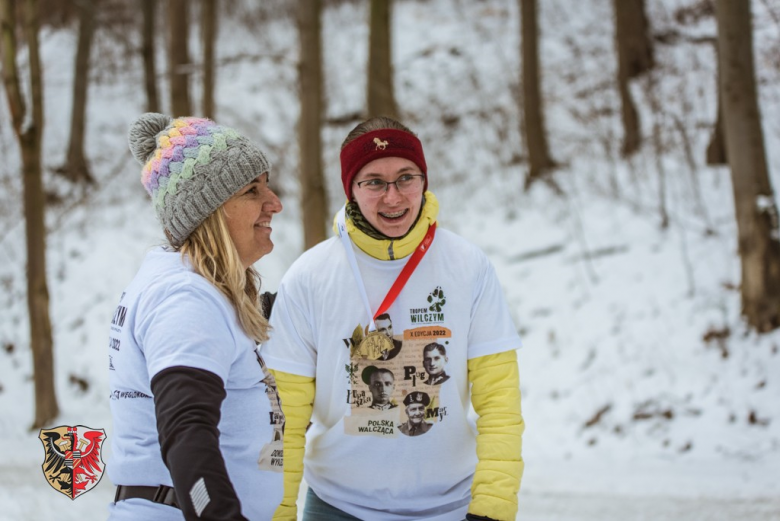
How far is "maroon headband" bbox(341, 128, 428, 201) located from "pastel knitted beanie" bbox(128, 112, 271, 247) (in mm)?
526

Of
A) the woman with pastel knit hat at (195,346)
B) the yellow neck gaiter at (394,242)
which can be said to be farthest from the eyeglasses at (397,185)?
the woman with pastel knit hat at (195,346)

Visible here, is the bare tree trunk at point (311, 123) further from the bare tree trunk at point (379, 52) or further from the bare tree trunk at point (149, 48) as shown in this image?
the bare tree trunk at point (149, 48)

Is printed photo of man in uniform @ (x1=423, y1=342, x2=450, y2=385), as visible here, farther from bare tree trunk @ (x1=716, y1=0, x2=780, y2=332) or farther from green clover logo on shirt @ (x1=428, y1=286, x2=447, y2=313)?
bare tree trunk @ (x1=716, y1=0, x2=780, y2=332)

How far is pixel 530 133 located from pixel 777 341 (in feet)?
19.2

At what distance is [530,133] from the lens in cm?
1156

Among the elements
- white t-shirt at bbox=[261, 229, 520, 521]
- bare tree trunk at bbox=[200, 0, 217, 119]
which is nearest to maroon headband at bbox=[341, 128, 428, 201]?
white t-shirt at bbox=[261, 229, 520, 521]

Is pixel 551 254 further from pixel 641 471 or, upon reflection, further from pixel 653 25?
pixel 653 25

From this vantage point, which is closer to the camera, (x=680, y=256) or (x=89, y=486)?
(x=89, y=486)

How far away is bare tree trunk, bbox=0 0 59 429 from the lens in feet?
22.8

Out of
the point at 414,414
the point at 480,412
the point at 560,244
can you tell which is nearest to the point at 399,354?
the point at 414,414

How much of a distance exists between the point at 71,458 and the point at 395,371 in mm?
1065

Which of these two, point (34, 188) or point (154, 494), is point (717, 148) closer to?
point (34, 188)

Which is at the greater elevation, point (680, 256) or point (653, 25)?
point (653, 25)

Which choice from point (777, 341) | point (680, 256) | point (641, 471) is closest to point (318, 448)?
point (641, 471)
